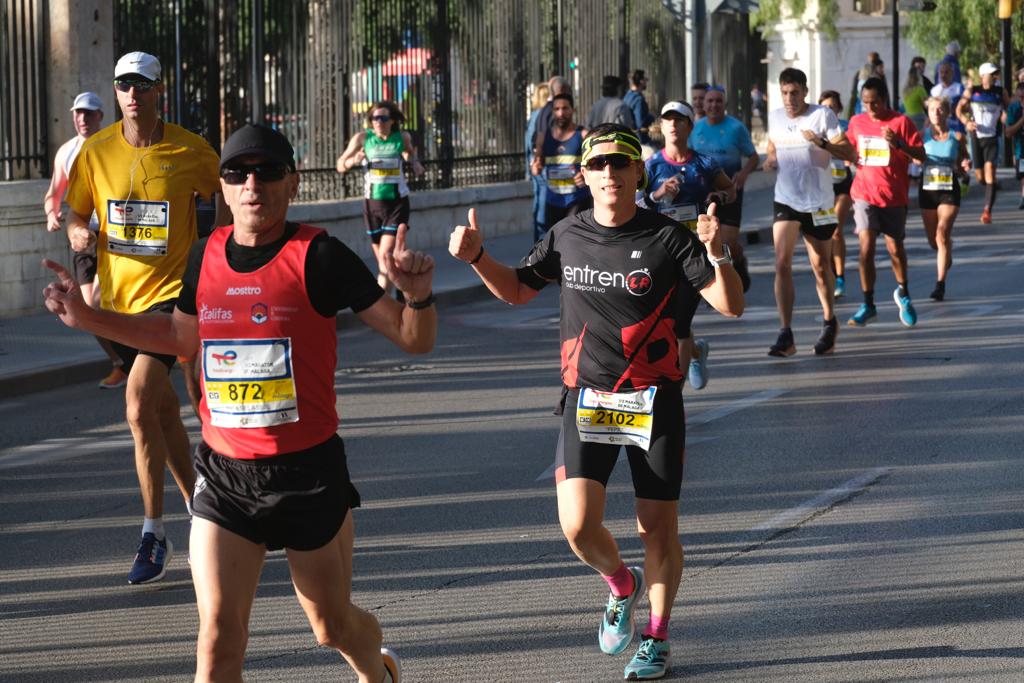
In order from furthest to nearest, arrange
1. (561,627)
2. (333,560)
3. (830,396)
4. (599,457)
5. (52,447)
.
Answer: (830,396)
(52,447)
(561,627)
(599,457)
(333,560)

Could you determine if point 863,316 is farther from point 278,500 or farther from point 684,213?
point 278,500

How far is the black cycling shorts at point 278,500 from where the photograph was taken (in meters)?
4.43

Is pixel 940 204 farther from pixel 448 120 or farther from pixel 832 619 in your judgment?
pixel 832 619

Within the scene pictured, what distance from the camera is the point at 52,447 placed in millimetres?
9695

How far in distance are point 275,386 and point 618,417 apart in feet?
4.22

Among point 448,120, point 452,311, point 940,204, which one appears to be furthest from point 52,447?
point 448,120

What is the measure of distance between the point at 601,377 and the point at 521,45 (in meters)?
18.5

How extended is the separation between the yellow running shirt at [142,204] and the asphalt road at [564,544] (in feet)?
3.70

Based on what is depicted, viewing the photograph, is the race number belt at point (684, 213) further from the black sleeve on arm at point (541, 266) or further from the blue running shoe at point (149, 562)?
the black sleeve on arm at point (541, 266)

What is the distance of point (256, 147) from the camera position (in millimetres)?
4484

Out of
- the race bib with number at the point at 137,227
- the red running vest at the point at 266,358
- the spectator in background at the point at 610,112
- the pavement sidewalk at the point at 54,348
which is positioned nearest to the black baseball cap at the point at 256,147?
the red running vest at the point at 266,358

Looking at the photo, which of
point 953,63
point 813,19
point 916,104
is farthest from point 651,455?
point 813,19

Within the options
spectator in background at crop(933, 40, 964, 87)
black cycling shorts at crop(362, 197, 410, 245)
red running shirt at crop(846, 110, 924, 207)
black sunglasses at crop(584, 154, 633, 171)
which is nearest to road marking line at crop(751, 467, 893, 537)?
black sunglasses at crop(584, 154, 633, 171)

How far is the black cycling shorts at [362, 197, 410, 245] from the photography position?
15.7 metres
